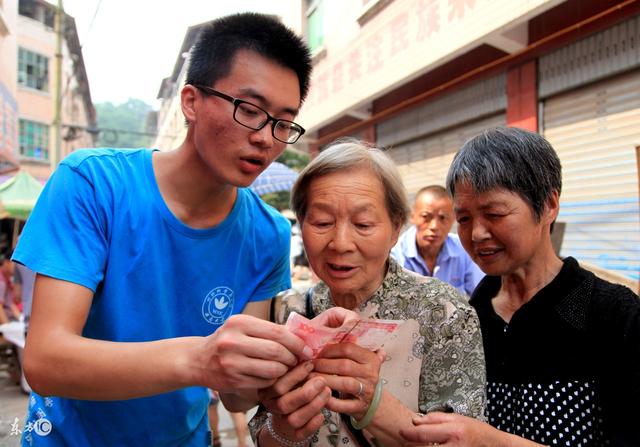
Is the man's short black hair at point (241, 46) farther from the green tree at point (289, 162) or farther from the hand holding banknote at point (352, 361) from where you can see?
the green tree at point (289, 162)

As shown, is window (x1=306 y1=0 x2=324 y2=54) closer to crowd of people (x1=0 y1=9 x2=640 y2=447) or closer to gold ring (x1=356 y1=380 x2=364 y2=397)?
crowd of people (x1=0 y1=9 x2=640 y2=447)

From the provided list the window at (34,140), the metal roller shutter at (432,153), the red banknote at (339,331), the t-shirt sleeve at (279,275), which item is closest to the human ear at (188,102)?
the t-shirt sleeve at (279,275)

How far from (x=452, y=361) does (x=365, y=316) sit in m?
0.29

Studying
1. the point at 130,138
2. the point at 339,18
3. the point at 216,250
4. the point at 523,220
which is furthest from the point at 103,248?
the point at 130,138

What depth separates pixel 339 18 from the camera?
31.2 ft

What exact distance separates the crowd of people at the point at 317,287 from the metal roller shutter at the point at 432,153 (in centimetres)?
530

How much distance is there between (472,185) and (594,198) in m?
4.42

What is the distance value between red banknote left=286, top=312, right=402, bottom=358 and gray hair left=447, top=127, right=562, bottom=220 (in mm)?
619

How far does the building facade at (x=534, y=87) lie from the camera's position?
4836 millimetres

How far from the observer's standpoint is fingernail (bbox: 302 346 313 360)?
1113 millimetres

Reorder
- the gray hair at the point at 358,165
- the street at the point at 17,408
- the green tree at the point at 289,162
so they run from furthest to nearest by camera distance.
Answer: the green tree at the point at 289,162, the street at the point at 17,408, the gray hair at the point at 358,165

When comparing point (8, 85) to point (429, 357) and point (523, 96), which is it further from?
point (429, 357)

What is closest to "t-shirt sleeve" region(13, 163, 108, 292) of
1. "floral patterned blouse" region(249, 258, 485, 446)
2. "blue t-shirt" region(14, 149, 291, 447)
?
"blue t-shirt" region(14, 149, 291, 447)

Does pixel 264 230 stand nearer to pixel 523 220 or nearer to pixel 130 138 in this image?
pixel 523 220
